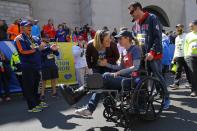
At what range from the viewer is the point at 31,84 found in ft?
23.3

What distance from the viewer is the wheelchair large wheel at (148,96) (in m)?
5.20

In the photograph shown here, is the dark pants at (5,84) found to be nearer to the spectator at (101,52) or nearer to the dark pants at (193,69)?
the spectator at (101,52)

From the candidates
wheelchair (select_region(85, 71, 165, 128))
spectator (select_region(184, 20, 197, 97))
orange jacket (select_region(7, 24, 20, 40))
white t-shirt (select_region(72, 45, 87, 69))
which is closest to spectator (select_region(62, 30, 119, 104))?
wheelchair (select_region(85, 71, 165, 128))

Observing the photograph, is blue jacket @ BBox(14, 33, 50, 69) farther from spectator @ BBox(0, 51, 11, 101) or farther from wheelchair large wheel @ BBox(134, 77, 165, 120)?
wheelchair large wheel @ BBox(134, 77, 165, 120)

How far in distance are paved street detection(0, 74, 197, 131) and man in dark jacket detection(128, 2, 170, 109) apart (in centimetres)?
48

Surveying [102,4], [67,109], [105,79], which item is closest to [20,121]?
[67,109]

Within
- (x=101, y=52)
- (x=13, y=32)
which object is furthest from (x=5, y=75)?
(x=101, y=52)

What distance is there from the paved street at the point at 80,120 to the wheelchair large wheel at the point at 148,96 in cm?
15

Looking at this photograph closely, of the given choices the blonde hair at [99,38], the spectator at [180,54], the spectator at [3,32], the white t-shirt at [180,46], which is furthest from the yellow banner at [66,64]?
the blonde hair at [99,38]

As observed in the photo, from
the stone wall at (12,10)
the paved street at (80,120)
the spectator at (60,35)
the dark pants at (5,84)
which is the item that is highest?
the stone wall at (12,10)

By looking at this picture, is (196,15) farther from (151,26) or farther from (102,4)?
(151,26)

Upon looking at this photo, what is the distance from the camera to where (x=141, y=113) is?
5.32 meters

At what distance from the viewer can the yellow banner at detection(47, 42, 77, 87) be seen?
37.3ft

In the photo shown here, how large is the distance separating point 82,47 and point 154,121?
16.7 ft
